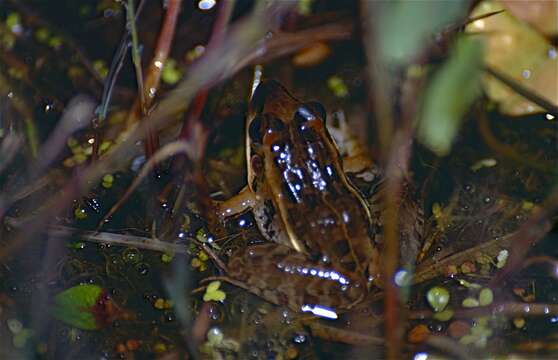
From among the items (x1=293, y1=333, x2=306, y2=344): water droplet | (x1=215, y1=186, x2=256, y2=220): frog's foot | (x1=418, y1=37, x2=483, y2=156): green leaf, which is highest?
(x1=418, y1=37, x2=483, y2=156): green leaf

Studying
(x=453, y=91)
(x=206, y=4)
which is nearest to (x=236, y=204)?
(x=206, y=4)

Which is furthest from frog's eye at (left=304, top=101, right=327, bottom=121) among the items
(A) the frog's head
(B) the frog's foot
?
(B) the frog's foot

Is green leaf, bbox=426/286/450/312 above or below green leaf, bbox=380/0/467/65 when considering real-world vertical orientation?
below

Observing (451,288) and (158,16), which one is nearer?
(451,288)

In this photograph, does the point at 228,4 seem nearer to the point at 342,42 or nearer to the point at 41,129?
A: the point at 342,42

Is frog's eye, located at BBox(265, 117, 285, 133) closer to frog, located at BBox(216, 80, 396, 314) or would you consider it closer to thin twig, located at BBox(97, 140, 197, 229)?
frog, located at BBox(216, 80, 396, 314)

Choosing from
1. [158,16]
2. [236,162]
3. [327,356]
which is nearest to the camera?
[327,356]

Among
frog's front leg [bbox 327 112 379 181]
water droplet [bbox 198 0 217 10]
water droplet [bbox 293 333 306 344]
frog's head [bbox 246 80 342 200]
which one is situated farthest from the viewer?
water droplet [bbox 198 0 217 10]

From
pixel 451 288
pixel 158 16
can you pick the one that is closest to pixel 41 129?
pixel 158 16
